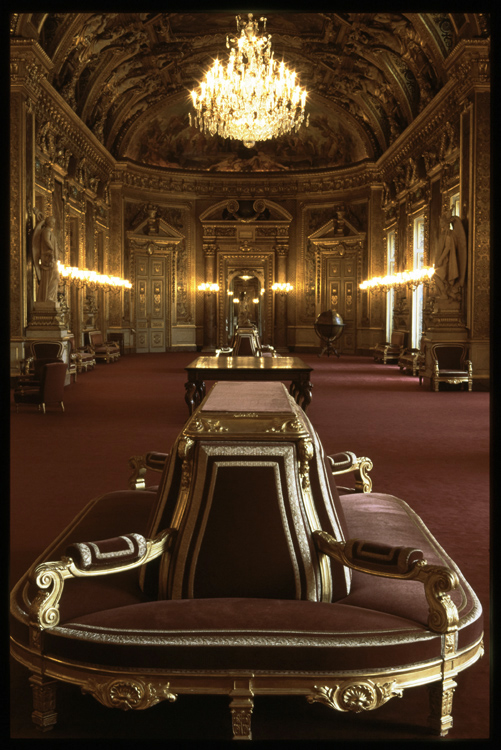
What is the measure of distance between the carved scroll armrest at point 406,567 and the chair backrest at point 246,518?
0.35 ft

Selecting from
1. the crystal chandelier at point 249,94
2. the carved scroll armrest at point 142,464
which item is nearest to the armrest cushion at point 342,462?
the carved scroll armrest at point 142,464

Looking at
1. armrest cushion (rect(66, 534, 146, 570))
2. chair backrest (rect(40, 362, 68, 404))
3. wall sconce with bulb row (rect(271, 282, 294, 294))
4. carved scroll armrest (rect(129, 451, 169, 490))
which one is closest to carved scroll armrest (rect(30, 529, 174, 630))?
armrest cushion (rect(66, 534, 146, 570))

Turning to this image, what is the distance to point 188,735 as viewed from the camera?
2.01m

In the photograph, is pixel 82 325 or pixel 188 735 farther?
pixel 82 325

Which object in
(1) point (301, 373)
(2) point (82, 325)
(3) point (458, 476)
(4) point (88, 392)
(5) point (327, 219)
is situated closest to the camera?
(3) point (458, 476)

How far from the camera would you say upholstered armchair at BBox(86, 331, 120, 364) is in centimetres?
2058

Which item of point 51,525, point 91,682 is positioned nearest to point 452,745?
point 91,682

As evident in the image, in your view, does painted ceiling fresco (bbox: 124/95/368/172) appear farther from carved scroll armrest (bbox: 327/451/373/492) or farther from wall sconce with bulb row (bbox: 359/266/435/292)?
carved scroll armrest (bbox: 327/451/373/492)

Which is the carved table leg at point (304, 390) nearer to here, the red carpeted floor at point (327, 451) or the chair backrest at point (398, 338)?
the red carpeted floor at point (327, 451)

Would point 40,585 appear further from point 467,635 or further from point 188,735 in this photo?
point 467,635

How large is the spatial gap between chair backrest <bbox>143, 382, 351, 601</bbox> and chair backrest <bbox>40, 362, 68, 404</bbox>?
8315mm

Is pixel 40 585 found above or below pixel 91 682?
above

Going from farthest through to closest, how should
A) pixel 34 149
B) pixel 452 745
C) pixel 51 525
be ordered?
pixel 34 149, pixel 51 525, pixel 452 745

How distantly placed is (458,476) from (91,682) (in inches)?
192
